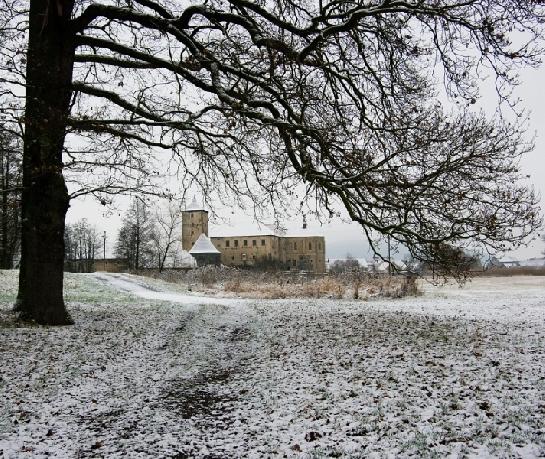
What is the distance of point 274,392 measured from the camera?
22.4 feet

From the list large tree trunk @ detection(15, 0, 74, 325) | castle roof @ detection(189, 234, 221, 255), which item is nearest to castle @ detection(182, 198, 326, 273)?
castle roof @ detection(189, 234, 221, 255)

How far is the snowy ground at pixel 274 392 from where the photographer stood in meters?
4.93

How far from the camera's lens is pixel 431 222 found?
10.9m

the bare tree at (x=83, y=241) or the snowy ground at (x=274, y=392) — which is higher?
the bare tree at (x=83, y=241)

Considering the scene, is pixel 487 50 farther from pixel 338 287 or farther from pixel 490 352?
pixel 338 287

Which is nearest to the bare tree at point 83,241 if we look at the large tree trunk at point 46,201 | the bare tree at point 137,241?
the bare tree at point 137,241

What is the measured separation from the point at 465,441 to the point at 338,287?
22528 mm

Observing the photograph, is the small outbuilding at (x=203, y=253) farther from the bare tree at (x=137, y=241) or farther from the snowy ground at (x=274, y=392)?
the snowy ground at (x=274, y=392)

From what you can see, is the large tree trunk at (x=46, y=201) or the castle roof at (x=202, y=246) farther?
the castle roof at (x=202, y=246)

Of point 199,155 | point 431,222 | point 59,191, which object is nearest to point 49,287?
point 59,191

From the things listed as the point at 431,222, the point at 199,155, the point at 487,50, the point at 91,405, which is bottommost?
the point at 91,405

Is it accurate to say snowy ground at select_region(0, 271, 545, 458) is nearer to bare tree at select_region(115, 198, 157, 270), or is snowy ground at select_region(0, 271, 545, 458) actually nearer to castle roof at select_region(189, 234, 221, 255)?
bare tree at select_region(115, 198, 157, 270)

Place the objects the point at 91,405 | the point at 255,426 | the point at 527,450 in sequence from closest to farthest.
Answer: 1. the point at 527,450
2. the point at 255,426
3. the point at 91,405

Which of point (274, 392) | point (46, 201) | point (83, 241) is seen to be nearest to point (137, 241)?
point (83, 241)
